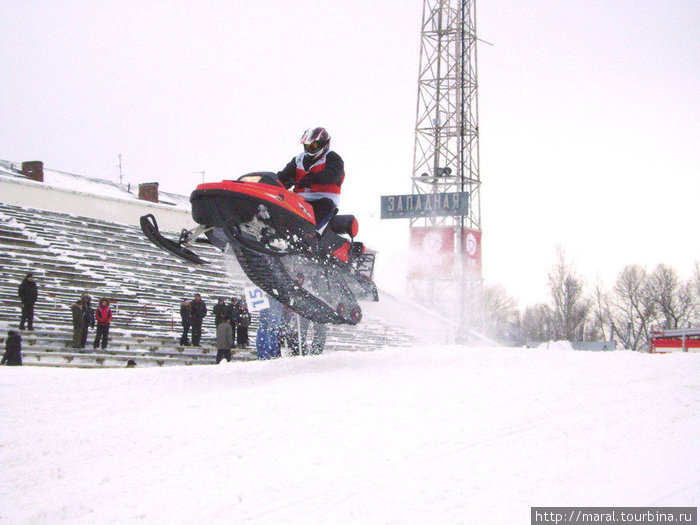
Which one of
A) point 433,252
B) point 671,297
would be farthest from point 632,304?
point 433,252

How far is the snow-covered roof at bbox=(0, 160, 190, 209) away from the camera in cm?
3541

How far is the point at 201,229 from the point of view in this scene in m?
8.51

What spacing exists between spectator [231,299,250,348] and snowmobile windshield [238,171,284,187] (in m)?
11.5

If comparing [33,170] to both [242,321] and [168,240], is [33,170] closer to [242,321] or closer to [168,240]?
[242,321]

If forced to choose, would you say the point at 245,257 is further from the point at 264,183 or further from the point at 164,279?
the point at 164,279

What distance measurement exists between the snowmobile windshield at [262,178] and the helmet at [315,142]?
2.73 ft

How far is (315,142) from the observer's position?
9.11m

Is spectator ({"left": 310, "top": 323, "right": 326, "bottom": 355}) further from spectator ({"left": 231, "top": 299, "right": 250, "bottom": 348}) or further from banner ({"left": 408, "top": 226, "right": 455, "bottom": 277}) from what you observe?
banner ({"left": 408, "top": 226, "right": 455, "bottom": 277})

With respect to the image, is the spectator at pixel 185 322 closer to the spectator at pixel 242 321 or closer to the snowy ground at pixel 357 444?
the spectator at pixel 242 321

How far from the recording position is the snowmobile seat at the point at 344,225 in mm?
9742

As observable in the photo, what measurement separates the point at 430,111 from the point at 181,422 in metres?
32.6

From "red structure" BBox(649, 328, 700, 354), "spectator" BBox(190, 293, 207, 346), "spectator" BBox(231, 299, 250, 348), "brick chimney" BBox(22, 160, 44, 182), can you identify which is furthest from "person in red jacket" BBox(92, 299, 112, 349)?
"brick chimney" BBox(22, 160, 44, 182)

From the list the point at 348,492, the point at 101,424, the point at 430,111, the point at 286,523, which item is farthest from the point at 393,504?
the point at 430,111

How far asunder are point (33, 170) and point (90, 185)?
6.11 metres
